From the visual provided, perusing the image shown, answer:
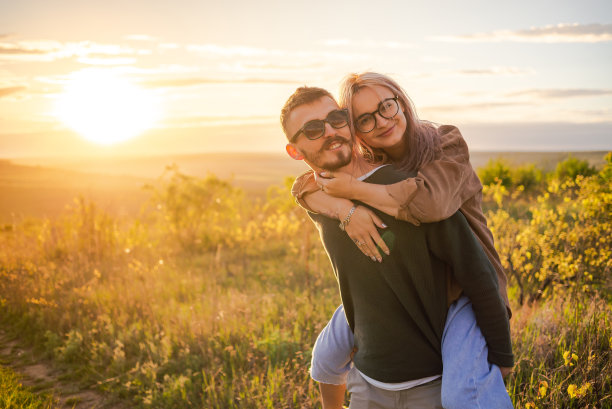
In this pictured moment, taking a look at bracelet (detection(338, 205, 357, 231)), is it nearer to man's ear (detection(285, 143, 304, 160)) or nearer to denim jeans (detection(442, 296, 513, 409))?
man's ear (detection(285, 143, 304, 160))

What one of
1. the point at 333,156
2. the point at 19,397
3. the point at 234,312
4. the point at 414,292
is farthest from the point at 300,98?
the point at 19,397

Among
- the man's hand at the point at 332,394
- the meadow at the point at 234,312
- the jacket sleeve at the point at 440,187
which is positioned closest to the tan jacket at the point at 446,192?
the jacket sleeve at the point at 440,187

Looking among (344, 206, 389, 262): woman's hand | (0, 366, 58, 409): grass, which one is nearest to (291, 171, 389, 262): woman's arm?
(344, 206, 389, 262): woman's hand

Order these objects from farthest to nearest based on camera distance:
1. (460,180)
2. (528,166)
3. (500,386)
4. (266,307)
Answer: (528,166)
(266,307)
(460,180)
(500,386)

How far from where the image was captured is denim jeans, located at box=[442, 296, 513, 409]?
1.55 m

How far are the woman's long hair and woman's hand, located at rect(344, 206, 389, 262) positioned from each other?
45 centimetres

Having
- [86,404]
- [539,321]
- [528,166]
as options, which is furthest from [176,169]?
[528,166]

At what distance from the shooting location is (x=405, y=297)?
1.67 m

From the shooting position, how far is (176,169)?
10430 millimetres

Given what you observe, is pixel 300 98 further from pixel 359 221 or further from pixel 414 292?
pixel 414 292

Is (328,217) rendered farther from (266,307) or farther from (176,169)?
(176,169)

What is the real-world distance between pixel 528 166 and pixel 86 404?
1636cm

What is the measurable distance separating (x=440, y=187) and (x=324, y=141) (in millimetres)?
552

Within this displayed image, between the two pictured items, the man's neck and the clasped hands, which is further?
the man's neck
